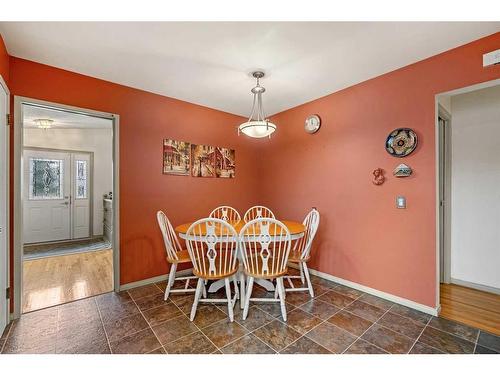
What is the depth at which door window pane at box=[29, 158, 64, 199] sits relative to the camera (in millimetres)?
4668

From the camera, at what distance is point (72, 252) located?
412 centimetres

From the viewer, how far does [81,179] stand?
512 cm

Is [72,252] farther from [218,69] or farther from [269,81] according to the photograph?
[269,81]

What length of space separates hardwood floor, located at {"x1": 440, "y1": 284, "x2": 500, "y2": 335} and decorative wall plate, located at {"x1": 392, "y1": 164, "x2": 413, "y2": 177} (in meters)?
1.33

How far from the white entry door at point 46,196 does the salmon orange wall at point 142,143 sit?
3306mm

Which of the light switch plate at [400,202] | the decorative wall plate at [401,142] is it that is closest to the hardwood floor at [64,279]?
the light switch plate at [400,202]

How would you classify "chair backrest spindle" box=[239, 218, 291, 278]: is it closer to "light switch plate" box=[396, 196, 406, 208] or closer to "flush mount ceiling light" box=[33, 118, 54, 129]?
"light switch plate" box=[396, 196, 406, 208]

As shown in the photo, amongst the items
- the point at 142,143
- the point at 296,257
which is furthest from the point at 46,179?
the point at 296,257

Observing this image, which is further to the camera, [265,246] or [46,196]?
[46,196]

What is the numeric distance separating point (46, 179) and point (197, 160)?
379cm

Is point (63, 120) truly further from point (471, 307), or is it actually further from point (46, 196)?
point (471, 307)

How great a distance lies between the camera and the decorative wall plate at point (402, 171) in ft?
7.37

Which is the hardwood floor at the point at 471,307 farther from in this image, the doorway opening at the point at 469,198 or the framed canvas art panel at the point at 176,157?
the framed canvas art panel at the point at 176,157
